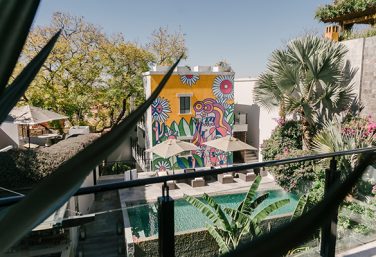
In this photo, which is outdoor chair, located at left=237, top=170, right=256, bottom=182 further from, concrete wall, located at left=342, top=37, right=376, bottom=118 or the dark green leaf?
the dark green leaf

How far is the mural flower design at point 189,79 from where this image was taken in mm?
16797

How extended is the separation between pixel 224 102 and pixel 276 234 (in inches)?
689

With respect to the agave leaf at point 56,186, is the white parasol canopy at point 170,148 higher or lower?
lower

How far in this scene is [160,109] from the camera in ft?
54.0

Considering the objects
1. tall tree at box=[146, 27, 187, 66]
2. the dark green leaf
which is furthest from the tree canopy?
the dark green leaf

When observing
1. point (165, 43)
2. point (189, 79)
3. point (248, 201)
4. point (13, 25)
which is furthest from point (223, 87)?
point (13, 25)

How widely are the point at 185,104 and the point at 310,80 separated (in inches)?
324

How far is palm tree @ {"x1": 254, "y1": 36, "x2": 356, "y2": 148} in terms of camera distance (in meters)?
9.88

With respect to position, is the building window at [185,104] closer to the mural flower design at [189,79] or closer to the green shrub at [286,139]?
the mural flower design at [189,79]

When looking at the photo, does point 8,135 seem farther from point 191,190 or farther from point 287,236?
point 287,236

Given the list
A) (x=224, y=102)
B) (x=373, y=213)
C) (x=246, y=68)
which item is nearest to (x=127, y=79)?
(x=224, y=102)

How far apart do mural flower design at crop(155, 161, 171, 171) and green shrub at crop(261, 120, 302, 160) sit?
20.9 feet

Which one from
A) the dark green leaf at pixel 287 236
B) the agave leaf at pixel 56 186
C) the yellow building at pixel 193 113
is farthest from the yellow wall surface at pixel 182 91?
the dark green leaf at pixel 287 236

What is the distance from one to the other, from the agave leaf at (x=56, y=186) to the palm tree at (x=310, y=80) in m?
10.5
